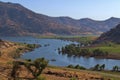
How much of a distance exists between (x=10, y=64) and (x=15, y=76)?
39.7 feet

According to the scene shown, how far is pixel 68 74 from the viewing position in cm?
7450

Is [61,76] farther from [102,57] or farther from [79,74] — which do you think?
[102,57]

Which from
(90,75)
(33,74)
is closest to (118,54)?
(90,75)

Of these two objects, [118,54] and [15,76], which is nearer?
[15,76]

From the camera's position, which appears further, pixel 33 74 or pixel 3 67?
pixel 3 67

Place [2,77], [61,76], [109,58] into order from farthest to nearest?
[109,58] < [61,76] < [2,77]

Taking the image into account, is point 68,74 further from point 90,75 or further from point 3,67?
point 3,67

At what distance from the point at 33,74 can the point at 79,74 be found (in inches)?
543

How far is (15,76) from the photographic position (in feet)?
218

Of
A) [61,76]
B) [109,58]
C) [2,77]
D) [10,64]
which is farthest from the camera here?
[109,58]

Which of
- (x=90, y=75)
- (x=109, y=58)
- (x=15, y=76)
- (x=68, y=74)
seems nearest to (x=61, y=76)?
(x=68, y=74)

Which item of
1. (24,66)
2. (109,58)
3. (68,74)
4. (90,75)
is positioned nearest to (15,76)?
(24,66)

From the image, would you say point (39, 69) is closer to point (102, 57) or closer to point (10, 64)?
point (10, 64)

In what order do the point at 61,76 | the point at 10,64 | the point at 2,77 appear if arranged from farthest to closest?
the point at 10,64
the point at 61,76
the point at 2,77
